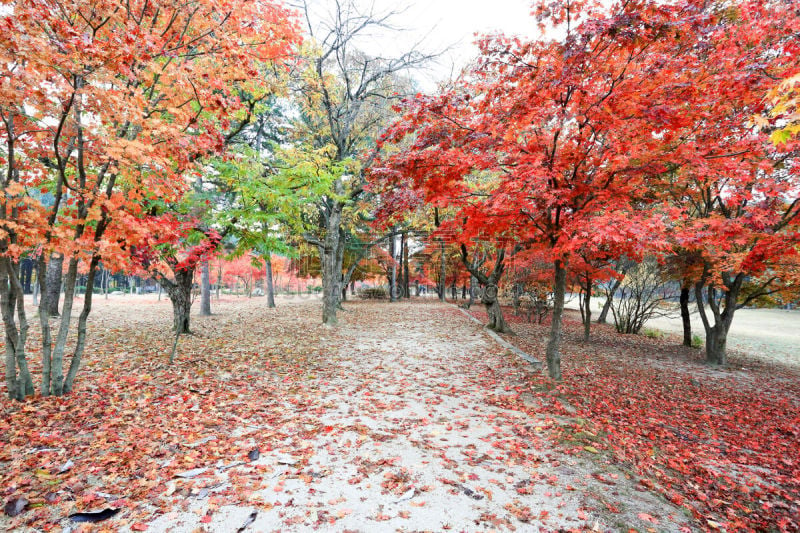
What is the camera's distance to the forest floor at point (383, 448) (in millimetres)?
2713

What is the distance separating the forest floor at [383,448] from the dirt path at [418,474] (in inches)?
0.7

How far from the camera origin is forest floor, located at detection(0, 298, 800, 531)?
2.71 m

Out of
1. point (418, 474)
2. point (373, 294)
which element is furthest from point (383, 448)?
point (373, 294)

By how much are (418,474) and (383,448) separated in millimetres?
611

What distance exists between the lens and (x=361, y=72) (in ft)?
40.2

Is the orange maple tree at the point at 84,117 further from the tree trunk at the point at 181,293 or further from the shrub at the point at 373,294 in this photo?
the shrub at the point at 373,294

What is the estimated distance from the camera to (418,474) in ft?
10.7

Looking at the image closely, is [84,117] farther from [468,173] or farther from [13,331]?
[468,173]

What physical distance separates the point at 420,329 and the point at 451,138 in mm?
7591

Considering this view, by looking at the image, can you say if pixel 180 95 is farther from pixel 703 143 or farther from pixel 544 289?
pixel 544 289

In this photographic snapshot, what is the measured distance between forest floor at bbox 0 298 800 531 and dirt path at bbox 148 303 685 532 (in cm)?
2

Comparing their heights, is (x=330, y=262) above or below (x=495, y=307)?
above

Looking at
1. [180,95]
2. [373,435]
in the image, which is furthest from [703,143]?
[180,95]

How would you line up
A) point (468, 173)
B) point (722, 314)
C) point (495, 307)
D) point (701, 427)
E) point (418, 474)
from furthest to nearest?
point (495, 307) < point (722, 314) < point (468, 173) < point (701, 427) < point (418, 474)
